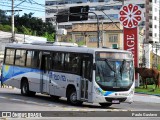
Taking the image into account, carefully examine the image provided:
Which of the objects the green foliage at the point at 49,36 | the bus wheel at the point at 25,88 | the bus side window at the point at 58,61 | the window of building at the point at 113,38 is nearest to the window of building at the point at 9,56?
the bus wheel at the point at 25,88

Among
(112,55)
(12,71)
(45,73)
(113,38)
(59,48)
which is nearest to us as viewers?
(112,55)

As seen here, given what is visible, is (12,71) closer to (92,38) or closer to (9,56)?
(9,56)

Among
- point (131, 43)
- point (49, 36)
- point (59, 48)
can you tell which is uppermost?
point (49, 36)

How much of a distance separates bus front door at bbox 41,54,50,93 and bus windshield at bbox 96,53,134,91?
4.10 meters

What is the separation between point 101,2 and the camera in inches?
5143

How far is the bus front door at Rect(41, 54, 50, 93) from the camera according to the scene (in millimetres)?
24311

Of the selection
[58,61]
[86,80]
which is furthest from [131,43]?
[86,80]

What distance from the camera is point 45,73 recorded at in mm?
24484

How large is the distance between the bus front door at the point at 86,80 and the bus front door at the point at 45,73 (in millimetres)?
3184

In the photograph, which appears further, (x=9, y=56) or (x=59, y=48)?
(x=9, y=56)

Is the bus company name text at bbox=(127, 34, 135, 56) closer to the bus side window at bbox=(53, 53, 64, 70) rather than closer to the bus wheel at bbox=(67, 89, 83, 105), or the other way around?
the bus side window at bbox=(53, 53, 64, 70)

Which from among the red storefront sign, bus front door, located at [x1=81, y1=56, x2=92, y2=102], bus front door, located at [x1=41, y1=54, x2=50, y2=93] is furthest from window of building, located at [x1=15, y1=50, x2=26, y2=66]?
the red storefront sign

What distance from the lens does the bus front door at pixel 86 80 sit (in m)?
21.2

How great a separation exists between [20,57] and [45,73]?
315 centimetres
